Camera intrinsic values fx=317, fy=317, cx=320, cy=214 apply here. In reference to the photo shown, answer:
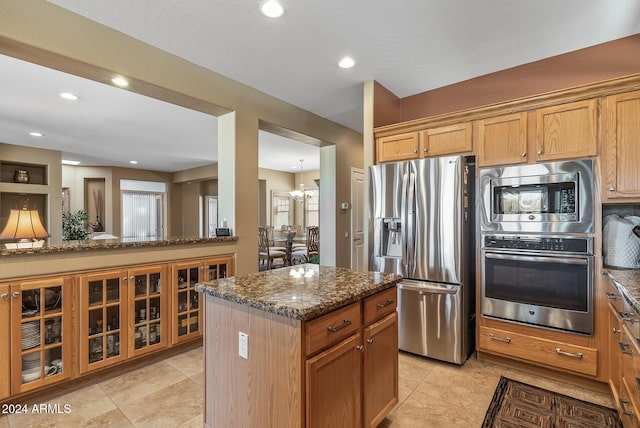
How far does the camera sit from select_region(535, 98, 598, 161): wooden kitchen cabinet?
224 centimetres

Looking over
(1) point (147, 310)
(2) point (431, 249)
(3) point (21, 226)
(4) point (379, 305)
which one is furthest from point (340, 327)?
(3) point (21, 226)

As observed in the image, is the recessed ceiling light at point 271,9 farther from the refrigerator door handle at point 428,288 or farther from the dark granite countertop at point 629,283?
the dark granite countertop at point 629,283

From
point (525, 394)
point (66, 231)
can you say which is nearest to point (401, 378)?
point (525, 394)

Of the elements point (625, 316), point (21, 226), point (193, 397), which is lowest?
point (193, 397)

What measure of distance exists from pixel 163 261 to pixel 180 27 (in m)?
1.83

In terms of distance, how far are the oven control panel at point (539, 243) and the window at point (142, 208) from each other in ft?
27.6

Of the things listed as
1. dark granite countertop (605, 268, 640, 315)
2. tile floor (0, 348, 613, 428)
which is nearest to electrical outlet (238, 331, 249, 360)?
tile floor (0, 348, 613, 428)

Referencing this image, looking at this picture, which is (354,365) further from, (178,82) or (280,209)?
(280,209)

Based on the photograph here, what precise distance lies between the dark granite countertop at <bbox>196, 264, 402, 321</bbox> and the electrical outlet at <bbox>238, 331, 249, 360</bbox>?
0.54 feet

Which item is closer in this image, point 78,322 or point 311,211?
point 78,322

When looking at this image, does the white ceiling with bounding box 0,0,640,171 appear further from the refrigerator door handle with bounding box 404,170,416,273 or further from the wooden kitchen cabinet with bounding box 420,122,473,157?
the refrigerator door handle with bounding box 404,170,416,273

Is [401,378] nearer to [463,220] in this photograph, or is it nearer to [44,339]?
[463,220]

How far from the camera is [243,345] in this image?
57.6 inches

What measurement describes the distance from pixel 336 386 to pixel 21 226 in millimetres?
2943
